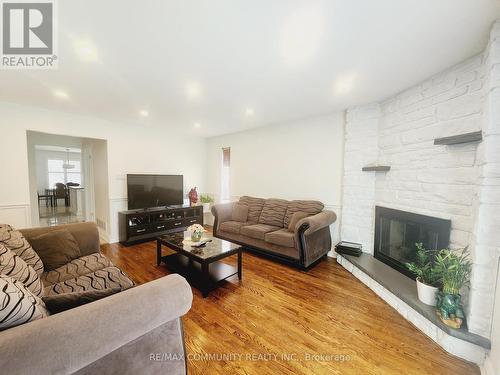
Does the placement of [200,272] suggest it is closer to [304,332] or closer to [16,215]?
[304,332]

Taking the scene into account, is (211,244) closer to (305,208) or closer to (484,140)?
(305,208)

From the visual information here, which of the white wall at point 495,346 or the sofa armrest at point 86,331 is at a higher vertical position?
the sofa armrest at point 86,331

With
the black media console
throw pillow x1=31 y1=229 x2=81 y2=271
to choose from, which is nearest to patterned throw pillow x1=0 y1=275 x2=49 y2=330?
throw pillow x1=31 y1=229 x2=81 y2=271

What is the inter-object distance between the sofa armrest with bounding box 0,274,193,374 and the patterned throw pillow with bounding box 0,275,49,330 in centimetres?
6

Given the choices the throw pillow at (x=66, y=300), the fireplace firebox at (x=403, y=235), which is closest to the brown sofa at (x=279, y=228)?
the fireplace firebox at (x=403, y=235)

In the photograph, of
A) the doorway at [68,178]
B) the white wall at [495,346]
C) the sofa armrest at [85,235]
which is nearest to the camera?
the white wall at [495,346]

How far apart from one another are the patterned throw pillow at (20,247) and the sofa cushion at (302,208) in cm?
294

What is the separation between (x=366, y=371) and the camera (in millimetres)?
1394

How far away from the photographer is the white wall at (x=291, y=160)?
339 cm

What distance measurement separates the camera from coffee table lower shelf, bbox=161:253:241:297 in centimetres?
223

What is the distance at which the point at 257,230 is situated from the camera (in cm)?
334

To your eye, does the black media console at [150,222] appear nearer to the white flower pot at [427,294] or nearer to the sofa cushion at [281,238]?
the sofa cushion at [281,238]

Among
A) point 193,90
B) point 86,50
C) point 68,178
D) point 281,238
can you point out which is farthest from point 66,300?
point 68,178

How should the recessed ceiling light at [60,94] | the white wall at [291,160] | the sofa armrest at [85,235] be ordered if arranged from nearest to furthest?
the sofa armrest at [85,235] → the recessed ceiling light at [60,94] → the white wall at [291,160]
